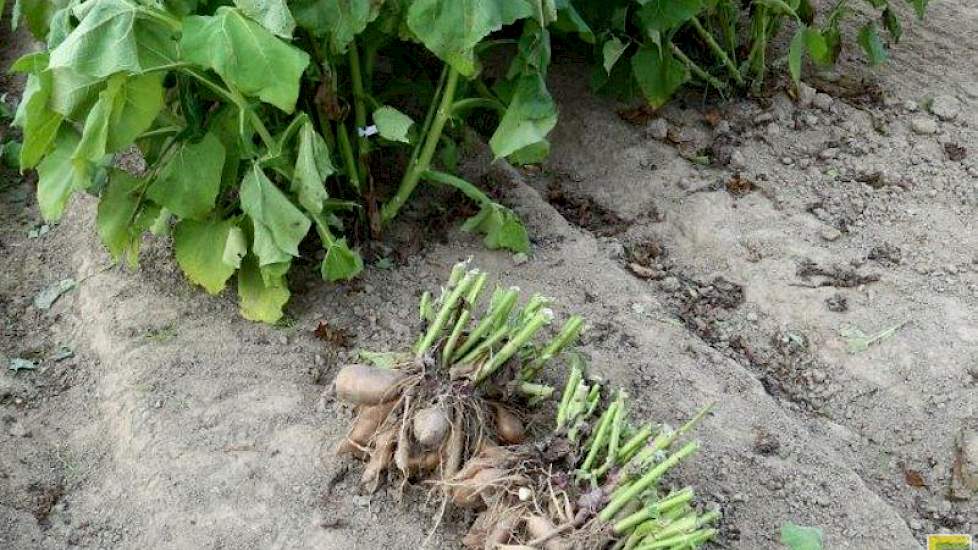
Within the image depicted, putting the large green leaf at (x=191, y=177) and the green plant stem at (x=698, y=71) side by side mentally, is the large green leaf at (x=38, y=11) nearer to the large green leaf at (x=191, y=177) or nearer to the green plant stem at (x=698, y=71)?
the large green leaf at (x=191, y=177)

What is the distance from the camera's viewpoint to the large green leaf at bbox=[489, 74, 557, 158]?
285 centimetres

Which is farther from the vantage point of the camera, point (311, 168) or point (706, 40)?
point (706, 40)

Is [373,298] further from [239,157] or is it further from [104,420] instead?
[104,420]

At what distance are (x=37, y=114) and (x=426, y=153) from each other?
0.97 metres

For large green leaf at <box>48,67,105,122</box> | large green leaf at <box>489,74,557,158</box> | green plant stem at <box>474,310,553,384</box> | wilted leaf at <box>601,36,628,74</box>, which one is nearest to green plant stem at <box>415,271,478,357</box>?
green plant stem at <box>474,310,553,384</box>

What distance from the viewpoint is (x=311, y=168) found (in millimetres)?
2676

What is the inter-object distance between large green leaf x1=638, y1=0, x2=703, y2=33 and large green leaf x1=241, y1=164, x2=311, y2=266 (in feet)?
3.93

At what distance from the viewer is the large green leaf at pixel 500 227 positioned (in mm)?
3125

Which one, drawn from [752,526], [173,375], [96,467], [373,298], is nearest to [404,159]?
[373,298]

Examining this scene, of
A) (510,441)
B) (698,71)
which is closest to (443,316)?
(510,441)

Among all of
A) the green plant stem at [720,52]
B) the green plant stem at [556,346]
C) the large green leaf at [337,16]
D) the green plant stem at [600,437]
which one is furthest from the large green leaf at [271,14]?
the green plant stem at [720,52]

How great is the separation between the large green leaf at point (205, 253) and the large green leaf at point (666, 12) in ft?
4.32

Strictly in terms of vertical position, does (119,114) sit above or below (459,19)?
below

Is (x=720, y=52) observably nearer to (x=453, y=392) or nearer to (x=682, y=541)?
(x=453, y=392)
